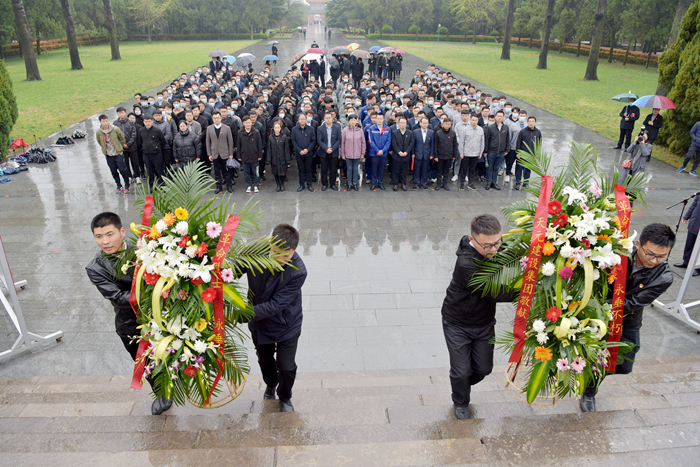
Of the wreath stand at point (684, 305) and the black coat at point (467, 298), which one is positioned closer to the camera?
the black coat at point (467, 298)

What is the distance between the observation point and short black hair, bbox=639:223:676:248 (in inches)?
141

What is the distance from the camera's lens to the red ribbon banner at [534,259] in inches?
131

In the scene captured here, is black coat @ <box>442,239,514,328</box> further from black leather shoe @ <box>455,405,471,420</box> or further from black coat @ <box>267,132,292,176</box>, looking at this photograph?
black coat @ <box>267,132,292,176</box>

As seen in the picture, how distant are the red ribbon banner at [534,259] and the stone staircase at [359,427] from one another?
0.82m

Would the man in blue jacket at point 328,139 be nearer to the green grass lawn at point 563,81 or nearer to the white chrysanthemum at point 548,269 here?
the white chrysanthemum at point 548,269

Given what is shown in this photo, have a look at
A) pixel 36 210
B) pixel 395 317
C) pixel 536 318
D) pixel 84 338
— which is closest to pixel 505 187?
pixel 395 317

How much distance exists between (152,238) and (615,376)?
175 inches

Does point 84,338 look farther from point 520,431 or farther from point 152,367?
point 520,431

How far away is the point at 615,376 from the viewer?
15.2 feet

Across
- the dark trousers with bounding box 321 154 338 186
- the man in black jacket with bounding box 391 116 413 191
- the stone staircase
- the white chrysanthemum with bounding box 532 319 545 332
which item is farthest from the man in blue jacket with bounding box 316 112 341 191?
the white chrysanthemum with bounding box 532 319 545 332

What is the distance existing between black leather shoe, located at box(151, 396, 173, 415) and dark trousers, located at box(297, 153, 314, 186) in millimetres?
7029

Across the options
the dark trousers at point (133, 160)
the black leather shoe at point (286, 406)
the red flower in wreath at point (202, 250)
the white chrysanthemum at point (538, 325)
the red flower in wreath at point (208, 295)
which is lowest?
the black leather shoe at point (286, 406)

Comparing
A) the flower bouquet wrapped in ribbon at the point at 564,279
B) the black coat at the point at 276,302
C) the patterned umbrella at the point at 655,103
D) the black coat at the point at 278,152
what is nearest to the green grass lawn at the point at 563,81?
the patterned umbrella at the point at 655,103

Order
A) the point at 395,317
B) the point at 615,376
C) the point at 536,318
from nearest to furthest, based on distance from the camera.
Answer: the point at 536,318 < the point at 615,376 < the point at 395,317
